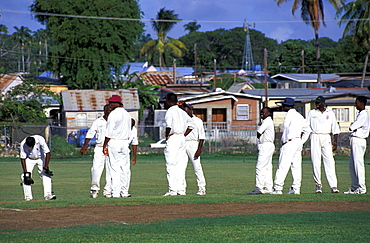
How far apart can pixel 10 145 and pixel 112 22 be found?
2208 cm

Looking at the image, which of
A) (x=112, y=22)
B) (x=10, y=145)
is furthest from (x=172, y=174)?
(x=112, y=22)

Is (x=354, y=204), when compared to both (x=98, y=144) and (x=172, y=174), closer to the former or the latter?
(x=172, y=174)

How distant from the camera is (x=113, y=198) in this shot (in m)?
12.0

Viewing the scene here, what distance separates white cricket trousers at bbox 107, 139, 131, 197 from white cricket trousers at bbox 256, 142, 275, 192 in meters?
3.15

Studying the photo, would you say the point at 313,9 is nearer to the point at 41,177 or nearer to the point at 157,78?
the point at 157,78

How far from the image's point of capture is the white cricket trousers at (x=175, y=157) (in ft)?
40.4

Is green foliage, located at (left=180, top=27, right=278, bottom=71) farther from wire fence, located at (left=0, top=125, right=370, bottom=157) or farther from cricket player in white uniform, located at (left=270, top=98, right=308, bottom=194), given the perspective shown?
cricket player in white uniform, located at (left=270, top=98, right=308, bottom=194)

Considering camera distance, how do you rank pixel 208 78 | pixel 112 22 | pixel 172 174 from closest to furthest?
pixel 172 174 < pixel 112 22 < pixel 208 78

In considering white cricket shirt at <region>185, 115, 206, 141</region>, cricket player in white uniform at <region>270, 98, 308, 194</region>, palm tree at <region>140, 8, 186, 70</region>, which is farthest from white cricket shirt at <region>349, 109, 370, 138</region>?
palm tree at <region>140, 8, 186, 70</region>

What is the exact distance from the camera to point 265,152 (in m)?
13.1

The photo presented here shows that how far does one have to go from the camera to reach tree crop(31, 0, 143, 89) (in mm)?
53375

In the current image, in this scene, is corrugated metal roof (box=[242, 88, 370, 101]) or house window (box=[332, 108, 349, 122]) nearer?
house window (box=[332, 108, 349, 122])

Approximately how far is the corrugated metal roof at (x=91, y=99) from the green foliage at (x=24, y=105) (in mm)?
2069

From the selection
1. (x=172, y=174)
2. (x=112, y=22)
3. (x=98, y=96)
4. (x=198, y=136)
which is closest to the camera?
(x=172, y=174)
